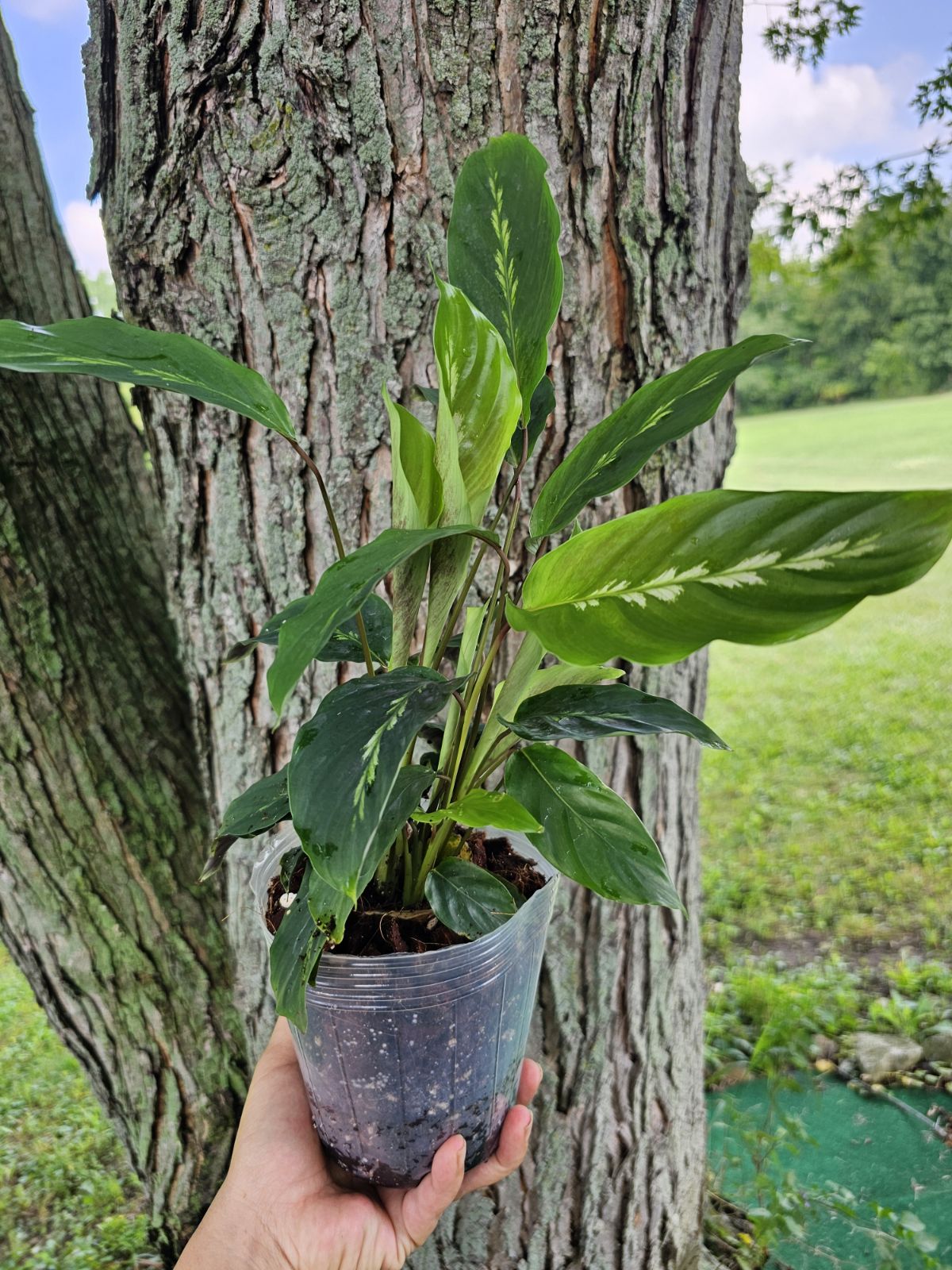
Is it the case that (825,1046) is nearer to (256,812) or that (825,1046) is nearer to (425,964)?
(425,964)

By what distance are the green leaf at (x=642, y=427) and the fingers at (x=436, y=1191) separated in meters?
0.56

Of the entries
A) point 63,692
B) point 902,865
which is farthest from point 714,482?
point 902,865

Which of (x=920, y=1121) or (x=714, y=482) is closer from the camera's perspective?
(x=714, y=482)

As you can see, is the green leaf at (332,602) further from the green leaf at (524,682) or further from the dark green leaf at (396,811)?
the green leaf at (524,682)

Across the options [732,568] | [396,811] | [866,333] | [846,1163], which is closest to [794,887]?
[846,1163]

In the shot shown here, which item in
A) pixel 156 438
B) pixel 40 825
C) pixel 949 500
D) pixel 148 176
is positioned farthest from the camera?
pixel 40 825

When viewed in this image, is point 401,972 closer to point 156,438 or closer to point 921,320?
point 156,438

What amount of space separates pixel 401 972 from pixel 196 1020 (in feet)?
2.57

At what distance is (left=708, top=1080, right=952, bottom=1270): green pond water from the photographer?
1541 millimetres

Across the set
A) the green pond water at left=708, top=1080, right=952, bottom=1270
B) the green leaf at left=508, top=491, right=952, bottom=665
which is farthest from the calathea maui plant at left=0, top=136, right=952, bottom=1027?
the green pond water at left=708, top=1080, right=952, bottom=1270

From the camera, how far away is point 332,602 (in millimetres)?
481

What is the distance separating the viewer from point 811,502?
16.4 inches

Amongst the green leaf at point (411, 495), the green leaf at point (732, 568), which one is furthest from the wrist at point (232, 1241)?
the green leaf at point (732, 568)

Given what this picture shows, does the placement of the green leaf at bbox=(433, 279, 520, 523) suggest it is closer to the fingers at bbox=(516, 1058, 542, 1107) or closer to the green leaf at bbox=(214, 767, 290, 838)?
the green leaf at bbox=(214, 767, 290, 838)
